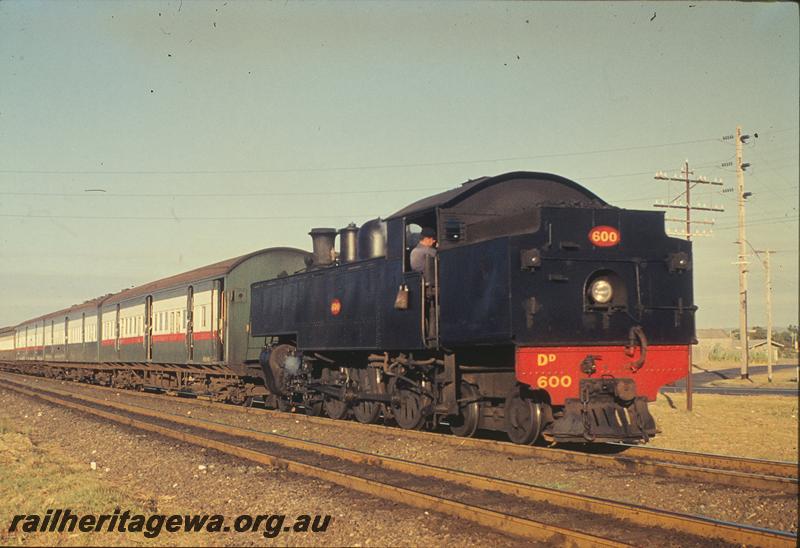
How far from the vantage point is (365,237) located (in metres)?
15.5

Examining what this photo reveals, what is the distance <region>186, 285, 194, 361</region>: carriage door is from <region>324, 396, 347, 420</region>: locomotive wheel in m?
8.66

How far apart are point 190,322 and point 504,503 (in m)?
18.4

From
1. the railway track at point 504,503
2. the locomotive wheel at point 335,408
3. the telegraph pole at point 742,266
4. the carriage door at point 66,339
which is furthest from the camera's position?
the carriage door at point 66,339

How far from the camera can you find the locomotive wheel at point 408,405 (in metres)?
13.8

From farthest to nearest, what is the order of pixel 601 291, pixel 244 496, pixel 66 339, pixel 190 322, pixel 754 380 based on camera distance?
pixel 66 339 < pixel 754 380 < pixel 190 322 < pixel 601 291 < pixel 244 496

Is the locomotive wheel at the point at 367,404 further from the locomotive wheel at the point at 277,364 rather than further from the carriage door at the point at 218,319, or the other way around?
the carriage door at the point at 218,319

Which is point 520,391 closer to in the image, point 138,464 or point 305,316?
point 138,464

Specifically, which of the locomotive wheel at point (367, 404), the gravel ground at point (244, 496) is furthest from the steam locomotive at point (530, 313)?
the gravel ground at point (244, 496)

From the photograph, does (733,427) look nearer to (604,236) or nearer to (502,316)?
(604,236)

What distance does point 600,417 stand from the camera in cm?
1077

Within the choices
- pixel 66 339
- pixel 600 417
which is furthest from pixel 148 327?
pixel 600 417

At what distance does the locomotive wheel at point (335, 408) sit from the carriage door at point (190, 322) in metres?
8.66

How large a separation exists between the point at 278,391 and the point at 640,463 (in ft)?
35.6
